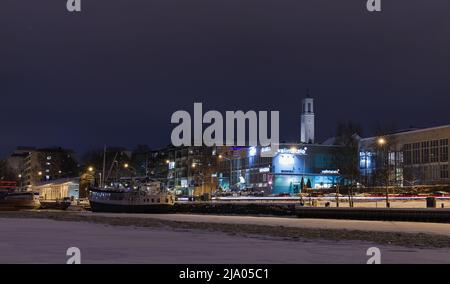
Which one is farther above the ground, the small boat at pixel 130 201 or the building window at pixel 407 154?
the building window at pixel 407 154

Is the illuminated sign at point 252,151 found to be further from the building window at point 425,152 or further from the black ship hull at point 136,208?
the black ship hull at point 136,208

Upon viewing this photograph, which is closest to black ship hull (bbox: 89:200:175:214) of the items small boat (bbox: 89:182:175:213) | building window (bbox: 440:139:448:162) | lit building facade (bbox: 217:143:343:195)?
small boat (bbox: 89:182:175:213)

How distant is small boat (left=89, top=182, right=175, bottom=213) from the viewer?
89.6 metres

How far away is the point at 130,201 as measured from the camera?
9050 cm

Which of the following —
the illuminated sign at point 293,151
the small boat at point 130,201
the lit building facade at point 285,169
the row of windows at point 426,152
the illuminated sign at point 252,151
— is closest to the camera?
the small boat at point 130,201

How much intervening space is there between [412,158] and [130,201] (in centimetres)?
7170

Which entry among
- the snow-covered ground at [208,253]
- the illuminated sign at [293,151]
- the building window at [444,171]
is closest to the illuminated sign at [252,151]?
the illuminated sign at [293,151]

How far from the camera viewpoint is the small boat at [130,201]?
8956 centimetres

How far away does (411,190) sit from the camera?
327 feet

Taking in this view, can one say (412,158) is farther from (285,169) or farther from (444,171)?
(285,169)

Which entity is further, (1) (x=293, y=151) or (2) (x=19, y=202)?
(1) (x=293, y=151)

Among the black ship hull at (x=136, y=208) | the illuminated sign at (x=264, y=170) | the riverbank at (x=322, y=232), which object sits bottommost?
the black ship hull at (x=136, y=208)

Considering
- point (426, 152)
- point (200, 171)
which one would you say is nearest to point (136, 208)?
point (426, 152)
